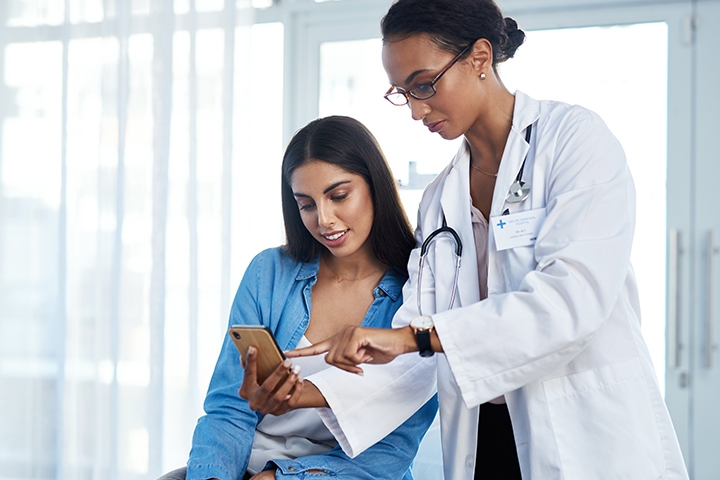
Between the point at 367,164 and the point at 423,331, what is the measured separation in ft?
2.03

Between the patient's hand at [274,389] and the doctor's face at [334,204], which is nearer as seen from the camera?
the patient's hand at [274,389]

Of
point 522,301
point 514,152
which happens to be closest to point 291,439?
point 522,301

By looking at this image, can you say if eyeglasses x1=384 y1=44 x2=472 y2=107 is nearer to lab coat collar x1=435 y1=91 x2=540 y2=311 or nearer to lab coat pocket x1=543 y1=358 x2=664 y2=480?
lab coat collar x1=435 y1=91 x2=540 y2=311

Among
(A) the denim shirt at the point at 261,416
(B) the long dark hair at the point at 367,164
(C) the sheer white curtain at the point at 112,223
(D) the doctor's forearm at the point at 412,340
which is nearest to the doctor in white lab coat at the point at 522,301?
(D) the doctor's forearm at the point at 412,340

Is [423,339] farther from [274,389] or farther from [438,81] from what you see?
[438,81]

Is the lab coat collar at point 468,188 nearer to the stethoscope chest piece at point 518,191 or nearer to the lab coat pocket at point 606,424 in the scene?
the stethoscope chest piece at point 518,191

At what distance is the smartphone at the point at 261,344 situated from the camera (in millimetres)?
1351

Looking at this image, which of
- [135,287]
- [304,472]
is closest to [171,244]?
[135,287]

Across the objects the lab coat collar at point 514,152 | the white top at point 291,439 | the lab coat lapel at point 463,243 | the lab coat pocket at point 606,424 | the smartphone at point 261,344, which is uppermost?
the lab coat collar at point 514,152

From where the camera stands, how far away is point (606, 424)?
126 centimetres

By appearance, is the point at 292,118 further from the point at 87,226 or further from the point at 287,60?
the point at 87,226

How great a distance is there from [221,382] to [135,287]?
48.9 inches

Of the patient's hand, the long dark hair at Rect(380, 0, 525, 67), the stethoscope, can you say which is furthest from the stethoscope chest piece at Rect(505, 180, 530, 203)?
the patient's hand

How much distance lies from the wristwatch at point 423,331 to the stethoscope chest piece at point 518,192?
303 millimetres
